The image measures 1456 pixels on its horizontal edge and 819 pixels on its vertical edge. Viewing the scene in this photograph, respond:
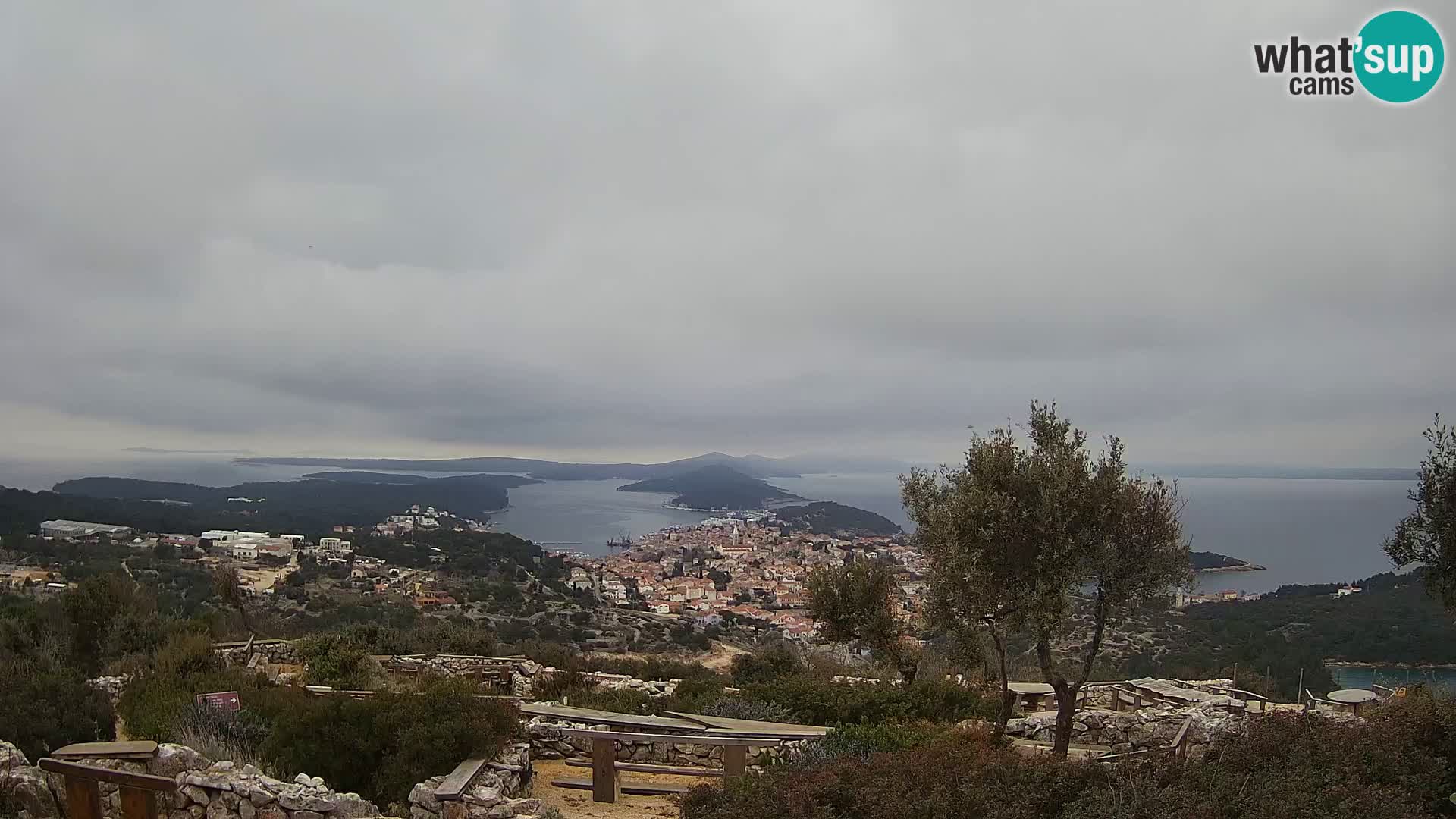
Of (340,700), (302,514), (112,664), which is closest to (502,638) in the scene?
(112,664)

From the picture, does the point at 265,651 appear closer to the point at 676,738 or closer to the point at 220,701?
the point at 220,701

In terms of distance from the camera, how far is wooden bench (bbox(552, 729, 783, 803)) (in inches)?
313

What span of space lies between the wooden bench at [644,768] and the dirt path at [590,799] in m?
0.10

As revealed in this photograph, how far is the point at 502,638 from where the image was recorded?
80.6 feet

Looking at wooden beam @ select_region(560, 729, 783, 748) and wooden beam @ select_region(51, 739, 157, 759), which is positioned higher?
wooden beam @ select_region(51, 739, 157, 759)

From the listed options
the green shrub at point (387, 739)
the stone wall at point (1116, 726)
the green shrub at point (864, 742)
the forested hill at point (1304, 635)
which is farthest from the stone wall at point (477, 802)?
the forested hill at point (1304, 635)

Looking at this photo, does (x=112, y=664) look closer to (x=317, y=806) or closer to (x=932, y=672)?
(x=317, y=806)

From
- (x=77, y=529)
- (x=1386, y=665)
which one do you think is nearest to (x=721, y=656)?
(x=1386, y=665)

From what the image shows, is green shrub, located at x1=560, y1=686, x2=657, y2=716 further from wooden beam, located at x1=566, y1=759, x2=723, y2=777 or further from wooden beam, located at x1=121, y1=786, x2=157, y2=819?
wooden beam, located at x1=121, y1=786, x2=157, y2=819

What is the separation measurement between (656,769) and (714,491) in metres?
114

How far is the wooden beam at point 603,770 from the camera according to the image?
26.6 feet

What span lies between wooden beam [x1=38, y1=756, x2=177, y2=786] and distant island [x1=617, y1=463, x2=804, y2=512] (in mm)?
102588

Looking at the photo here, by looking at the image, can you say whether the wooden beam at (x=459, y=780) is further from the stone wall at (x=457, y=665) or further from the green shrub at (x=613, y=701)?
the stone wall at (x=457, y=665)

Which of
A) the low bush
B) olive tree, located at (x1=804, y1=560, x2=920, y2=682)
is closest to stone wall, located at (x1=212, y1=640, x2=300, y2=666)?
olive tree, located at (x1=804, y1=560, x2=920, y2=682)
